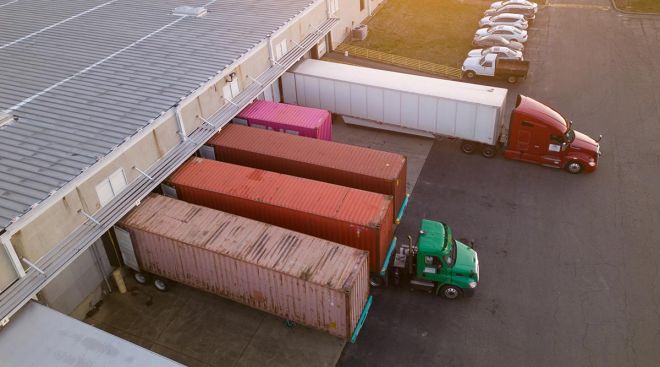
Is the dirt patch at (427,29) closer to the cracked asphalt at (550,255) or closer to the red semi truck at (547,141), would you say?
the cracked asphalt at (550,255)

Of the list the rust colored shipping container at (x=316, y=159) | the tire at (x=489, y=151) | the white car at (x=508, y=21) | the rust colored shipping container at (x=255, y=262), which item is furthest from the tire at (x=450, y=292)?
the white car at (x=508, y=21)

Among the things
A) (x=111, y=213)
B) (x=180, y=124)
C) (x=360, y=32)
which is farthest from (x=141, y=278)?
(x=360, y=32)

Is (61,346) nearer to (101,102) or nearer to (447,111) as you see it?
(101,102)

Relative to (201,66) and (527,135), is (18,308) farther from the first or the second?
(527,135)

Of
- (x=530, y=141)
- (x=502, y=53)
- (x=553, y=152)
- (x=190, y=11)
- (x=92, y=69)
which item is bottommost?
(x=553, y=152)

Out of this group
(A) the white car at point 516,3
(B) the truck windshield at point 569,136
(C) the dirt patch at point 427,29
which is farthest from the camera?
(A) the white car at point 516,3

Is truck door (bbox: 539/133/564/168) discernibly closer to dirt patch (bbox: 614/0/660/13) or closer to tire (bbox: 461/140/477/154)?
tire (bbox: 461/140/477/154)

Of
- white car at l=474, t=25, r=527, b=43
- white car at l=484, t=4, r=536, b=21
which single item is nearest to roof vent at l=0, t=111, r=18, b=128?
white car at l=474, t=25, r=527, b=43

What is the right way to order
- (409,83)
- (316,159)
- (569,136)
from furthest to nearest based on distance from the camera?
(409,83) < (569,136) < (316,159)
